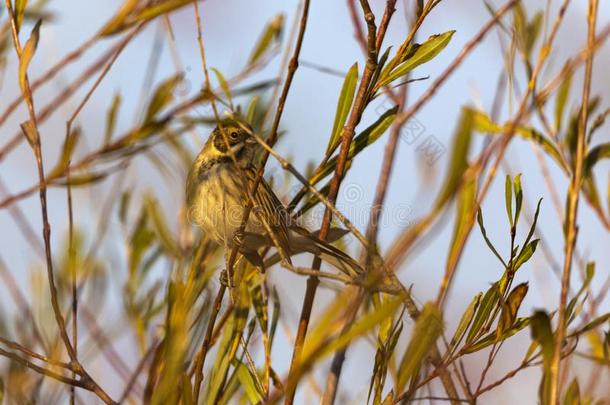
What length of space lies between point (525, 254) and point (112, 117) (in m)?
1.09

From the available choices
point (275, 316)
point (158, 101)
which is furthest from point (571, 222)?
point (158, 101)

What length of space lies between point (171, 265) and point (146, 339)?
27cm

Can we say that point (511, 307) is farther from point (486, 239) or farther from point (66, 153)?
point (66, 153)

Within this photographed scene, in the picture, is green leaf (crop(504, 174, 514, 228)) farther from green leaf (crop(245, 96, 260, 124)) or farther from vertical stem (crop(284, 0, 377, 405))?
green leaf (crop(245, 96, 260, 124))

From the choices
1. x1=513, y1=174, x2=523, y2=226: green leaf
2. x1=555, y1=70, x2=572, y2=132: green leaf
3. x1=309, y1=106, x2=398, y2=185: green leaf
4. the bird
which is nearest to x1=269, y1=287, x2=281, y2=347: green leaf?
x1=309, y1=106, x2=398, y2=185: green leaf

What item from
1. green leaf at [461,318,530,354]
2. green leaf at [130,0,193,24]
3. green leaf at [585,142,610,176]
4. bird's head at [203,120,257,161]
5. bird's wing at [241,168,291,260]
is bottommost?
green leaf at [461,318,530,354]

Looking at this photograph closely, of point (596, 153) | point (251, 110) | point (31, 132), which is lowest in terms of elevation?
point (31, 132)

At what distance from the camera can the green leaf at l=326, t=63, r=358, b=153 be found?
6.11 feet

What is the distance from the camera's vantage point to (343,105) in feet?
6.18

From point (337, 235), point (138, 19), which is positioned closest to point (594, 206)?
point (337, 235)

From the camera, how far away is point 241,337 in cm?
181

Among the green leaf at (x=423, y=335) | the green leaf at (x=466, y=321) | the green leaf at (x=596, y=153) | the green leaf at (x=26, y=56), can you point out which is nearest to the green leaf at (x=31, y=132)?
the green leaf at (x=26, y=56)

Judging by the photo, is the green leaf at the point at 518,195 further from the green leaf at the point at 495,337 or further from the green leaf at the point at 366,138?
the green leaf at the point at 366,138

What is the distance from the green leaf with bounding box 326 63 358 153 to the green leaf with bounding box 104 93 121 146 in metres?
0.58
